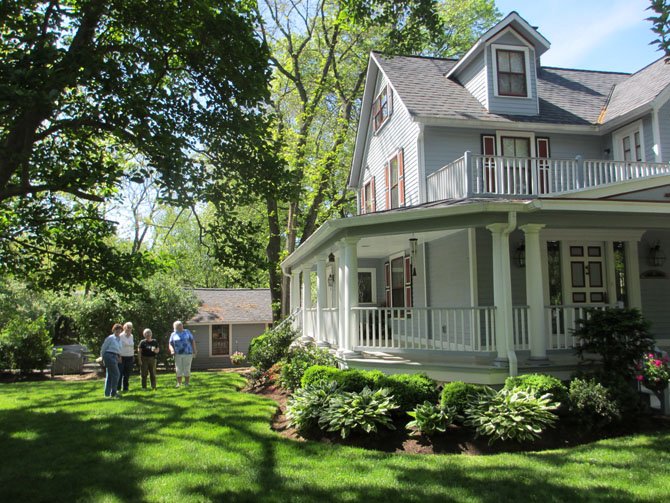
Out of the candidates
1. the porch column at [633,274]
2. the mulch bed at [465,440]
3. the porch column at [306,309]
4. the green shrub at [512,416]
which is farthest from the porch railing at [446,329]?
the porch column at [306,309]

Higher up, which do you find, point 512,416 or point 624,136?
point 624,136

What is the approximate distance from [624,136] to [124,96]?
42.1 ft

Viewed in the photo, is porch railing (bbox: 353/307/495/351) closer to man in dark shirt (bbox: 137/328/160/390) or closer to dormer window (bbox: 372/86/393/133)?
man in dark shirt (bbox: 137/328/160/390)

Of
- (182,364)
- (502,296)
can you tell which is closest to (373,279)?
(182,364)

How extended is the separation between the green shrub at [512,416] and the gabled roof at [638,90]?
31.2 ft

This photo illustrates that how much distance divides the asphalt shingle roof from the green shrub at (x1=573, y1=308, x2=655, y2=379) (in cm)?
681

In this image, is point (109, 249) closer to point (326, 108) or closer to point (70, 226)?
point (70, 226)

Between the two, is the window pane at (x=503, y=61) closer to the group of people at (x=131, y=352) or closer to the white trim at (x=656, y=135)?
the white trim at (x=656, y=135)

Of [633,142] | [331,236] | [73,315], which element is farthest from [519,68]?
[73,315]

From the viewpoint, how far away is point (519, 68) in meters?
14.8

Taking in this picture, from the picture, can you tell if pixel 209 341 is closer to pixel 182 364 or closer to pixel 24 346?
pixel 24 346

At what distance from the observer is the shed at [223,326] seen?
3238 cm

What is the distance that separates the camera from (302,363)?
11.2 metres

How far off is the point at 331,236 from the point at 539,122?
6837mm
